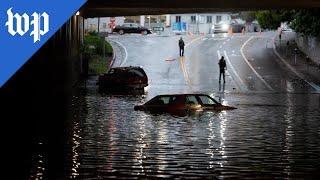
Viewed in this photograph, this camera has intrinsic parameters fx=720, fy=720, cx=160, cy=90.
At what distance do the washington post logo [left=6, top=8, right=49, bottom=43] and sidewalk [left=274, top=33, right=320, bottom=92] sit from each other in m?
31.5

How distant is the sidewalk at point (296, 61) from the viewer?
164 feet

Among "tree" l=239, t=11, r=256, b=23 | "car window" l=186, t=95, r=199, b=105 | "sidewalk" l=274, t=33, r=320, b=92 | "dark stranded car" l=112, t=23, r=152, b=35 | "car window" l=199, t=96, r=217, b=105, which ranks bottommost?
"car window" l=199, t=96, r=217, b=105

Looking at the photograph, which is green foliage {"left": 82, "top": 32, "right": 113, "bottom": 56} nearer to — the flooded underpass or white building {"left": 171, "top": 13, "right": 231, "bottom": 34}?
the flooded underpass

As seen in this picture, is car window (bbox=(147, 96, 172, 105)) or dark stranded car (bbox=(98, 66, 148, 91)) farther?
dark stranded car (bbox=(98, 66, 148, 91))

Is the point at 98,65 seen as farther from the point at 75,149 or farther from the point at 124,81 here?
A: the point at 75,149

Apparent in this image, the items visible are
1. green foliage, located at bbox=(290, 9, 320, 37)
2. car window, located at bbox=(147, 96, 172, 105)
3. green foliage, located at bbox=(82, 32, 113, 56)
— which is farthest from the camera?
green foliage, located at bbox=(82, 32, 113, 56)

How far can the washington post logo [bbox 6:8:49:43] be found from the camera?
13.9 metres

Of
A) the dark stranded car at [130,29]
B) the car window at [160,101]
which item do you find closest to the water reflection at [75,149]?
the car window at [160,101]

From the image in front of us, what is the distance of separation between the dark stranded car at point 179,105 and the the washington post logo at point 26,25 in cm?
1503

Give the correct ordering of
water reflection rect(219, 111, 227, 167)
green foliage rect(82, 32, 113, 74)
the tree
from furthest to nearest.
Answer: the tree < green foliage rect(82, 32, 113, 74) < water reflection rect(219, 111, 227, 167)

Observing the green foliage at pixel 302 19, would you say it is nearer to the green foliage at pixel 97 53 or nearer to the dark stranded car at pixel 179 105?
the green foliage at pixel 97 53

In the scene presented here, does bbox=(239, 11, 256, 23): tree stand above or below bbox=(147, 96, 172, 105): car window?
above

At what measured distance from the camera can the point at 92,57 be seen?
209ft

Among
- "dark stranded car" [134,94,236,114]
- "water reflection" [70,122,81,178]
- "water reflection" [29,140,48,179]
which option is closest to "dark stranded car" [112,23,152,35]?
"dark stranded car" [134,94,236,114]
